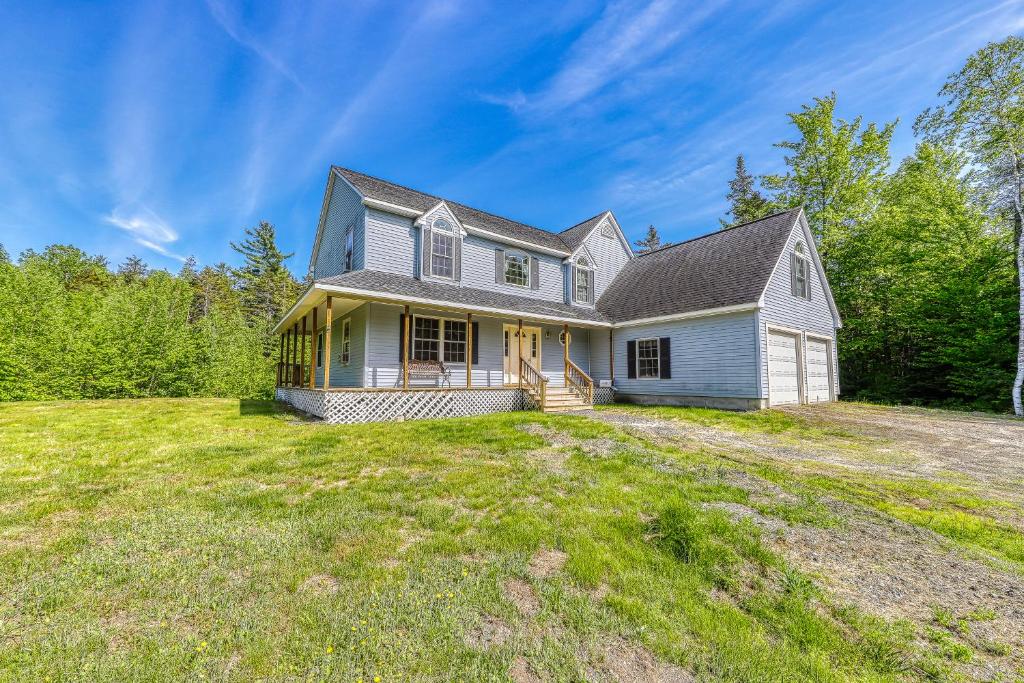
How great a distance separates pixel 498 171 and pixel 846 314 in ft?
64.8

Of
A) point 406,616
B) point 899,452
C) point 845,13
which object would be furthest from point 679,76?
point 406,616

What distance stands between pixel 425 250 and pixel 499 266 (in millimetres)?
3228

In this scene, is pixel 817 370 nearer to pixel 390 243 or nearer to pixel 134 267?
pixel 390 243

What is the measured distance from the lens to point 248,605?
2533mm

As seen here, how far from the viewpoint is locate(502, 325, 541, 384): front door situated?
47.0 ft

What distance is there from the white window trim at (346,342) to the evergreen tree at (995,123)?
22911mm

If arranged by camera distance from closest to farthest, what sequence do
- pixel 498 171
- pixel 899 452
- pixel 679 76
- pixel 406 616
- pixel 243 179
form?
pixel 406 616 < pixel 899 452 < pixel 679 76 < pixel 243 179 < pixel 498 171

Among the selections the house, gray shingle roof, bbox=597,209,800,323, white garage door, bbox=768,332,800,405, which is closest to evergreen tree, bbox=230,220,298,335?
the house

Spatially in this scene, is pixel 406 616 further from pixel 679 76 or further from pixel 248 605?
pixel 679 76

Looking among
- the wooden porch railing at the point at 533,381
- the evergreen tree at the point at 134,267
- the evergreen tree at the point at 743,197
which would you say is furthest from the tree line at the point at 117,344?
the evergreen tree at the point at 743,197

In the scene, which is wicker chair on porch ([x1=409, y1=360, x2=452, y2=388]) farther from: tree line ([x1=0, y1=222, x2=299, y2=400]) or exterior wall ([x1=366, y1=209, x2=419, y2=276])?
tree line ([x1=0, y1=222, x2=299, y2=400])

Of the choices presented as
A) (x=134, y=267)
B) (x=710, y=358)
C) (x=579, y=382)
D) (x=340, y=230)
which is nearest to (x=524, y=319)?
(x=579, y=382)

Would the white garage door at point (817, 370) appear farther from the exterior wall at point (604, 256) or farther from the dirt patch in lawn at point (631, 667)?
the dirt patch in lawn at point (631, 667)

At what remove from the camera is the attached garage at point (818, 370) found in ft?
47.7
